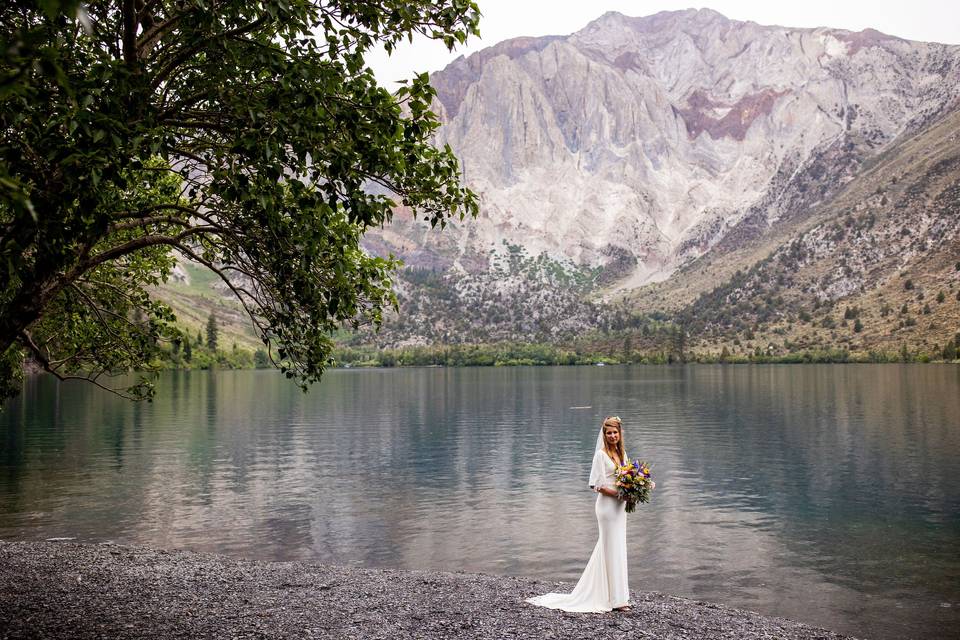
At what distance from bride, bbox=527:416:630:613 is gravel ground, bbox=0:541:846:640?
0.49 metres

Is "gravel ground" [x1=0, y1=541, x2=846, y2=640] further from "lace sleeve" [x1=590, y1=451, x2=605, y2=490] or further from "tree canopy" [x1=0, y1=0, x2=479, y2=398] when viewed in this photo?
"tree canopy" [x1=0, y1=0, x2=479, y2=398]

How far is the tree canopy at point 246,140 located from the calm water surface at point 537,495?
18.6 m

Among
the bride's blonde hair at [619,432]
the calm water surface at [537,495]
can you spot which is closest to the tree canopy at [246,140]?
the bride's blonde hair at [619,432]

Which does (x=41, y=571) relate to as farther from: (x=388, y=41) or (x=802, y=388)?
(x=802, y=388)

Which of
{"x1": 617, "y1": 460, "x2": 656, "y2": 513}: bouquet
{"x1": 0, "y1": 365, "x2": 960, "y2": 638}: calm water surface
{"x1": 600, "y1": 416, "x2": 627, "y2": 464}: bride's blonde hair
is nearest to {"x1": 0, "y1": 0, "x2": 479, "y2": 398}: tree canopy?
{"x1": 600, "y1": 416, "x2": 627, "y2": 464}: bride's blonde hair

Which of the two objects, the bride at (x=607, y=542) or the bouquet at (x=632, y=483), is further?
the bride at (x=607, y=542)

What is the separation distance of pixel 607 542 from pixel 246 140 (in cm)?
1327

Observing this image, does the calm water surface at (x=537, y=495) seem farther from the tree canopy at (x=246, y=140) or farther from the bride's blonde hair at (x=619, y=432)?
the tree canopy at (x=246, y=140)

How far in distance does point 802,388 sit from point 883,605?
5122 inches

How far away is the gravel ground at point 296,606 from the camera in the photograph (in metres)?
18.0

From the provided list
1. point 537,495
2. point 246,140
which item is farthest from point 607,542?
point 537,495

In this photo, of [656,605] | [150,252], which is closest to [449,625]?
[656,605]

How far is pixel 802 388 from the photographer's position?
147 meters

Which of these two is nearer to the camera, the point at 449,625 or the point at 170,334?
the point at 449,625
